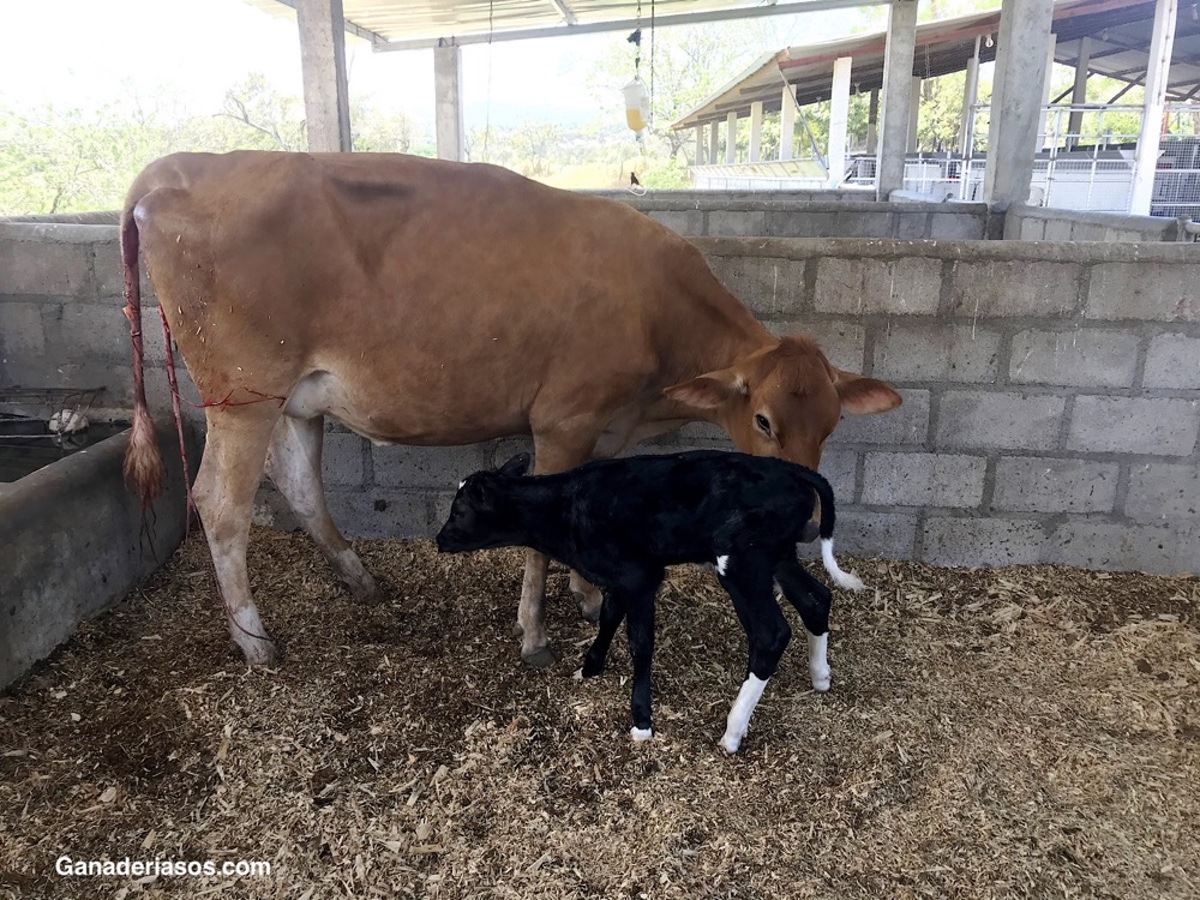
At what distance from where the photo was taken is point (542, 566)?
3.43 meters

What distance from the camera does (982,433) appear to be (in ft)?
13.2

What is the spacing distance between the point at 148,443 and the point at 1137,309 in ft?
13.5

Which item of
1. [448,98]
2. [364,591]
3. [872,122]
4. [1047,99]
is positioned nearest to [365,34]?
[448,98]

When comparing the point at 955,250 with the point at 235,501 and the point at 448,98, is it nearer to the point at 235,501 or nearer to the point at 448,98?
the point at 235,501

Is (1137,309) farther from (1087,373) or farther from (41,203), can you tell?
(41,203)

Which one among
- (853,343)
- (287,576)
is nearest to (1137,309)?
(853,343)

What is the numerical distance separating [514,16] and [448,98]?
169cm

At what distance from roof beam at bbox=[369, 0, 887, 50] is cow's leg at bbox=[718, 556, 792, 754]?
10.4 m

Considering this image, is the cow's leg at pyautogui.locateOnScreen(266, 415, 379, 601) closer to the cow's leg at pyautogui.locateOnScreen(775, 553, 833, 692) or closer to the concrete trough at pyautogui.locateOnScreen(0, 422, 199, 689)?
the concrete trough at pyautogui.locateOnScreen(0, 422, 199, 689)

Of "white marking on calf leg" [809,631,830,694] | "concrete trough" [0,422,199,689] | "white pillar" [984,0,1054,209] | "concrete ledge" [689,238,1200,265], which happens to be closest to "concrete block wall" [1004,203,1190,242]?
"white pillar" [984,0,1054,209]

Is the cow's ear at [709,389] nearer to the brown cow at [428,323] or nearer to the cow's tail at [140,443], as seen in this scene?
the brown cow at [428,323]

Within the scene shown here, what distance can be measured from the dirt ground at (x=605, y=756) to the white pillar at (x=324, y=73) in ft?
11.7

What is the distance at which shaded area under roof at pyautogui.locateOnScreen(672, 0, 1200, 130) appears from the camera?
1479 centimetres

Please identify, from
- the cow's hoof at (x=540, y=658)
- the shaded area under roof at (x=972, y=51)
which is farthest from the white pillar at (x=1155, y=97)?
the cow's hoof at (x=540, y=658)
